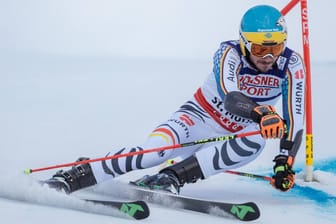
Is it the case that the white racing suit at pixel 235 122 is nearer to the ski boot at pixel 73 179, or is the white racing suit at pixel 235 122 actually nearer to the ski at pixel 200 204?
the ski boot at pixel 73 179

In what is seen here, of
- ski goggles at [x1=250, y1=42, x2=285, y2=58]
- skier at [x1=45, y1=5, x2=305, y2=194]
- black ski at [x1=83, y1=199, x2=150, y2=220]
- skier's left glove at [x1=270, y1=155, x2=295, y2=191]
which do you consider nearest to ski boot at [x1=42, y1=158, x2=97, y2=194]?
skier at [x1=45, y1=5, x2=305, y2=194]

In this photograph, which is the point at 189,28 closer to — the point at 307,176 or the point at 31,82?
the point at 31,82

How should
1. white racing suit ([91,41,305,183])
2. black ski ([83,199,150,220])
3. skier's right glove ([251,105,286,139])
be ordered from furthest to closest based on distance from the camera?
white racing suit ([91,41,305,183]) < skier's right glove ([251,105,286,139]) < black ski ([83,199,150,220])

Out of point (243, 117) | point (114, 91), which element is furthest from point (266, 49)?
point (114, 91)

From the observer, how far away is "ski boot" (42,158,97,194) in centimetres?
416

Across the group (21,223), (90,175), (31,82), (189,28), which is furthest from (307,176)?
A: (189,28)

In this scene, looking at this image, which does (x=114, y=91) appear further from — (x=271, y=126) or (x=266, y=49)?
(x=271, y=126)

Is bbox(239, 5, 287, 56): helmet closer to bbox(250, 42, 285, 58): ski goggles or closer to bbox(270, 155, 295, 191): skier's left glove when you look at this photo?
bbox(250, 42, 285, 58): ski goggles

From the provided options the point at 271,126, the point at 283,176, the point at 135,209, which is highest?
the point at 271,126

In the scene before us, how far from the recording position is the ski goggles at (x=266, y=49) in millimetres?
4219

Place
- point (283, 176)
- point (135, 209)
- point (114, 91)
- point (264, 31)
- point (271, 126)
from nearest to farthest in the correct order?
point (135, 209) → point (271, 126) → point (283, 176) → point (264, 31) → point (114, 91)

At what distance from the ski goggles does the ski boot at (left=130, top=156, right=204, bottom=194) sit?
0.65 m

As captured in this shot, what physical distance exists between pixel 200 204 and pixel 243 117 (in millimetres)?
528

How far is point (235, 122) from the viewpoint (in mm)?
4676
